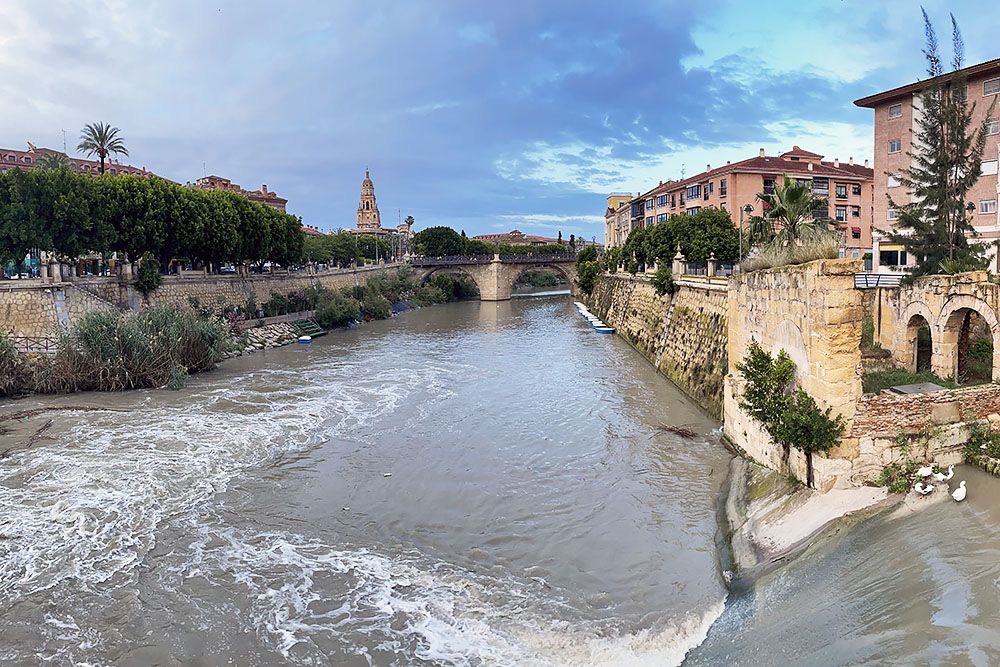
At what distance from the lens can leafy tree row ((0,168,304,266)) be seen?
1220 inches

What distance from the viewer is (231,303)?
151 feet

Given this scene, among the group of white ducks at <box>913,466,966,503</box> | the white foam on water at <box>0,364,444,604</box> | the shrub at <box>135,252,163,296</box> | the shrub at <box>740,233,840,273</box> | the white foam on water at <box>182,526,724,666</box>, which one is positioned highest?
the shrub at <box>135,252,163,296</box>

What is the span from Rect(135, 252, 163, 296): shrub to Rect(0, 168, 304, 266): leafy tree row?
0.64 meters

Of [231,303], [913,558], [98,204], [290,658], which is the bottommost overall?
[290,658]

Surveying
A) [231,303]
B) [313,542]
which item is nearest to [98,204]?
[231,303]

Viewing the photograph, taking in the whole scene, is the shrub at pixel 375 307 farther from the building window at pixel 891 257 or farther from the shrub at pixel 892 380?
the shrub at pixel 892 380

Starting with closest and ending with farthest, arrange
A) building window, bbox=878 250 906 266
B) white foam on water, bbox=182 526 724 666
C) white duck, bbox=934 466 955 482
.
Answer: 1. white foam on water, bbox=182 526 724 666
2. white duck, bbox=934 466 955 482
3. building window, bbox=878 250 906 266

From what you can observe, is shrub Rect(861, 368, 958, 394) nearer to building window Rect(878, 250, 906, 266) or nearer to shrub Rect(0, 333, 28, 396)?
shrub Rect(0, 333, 28, 396)

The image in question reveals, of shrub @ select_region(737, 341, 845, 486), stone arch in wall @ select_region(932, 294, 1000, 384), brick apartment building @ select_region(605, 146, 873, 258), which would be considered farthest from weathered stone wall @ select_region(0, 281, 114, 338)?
brick apartment building @ select_region(605, 146, 873, 258)

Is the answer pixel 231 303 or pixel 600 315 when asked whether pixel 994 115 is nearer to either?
pixel 600 315

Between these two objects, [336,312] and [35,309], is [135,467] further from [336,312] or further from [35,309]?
[336,312]

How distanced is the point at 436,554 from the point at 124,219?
3193 centimetres

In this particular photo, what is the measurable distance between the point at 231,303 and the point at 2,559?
36.5 m

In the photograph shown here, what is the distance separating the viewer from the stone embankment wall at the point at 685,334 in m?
22.1
